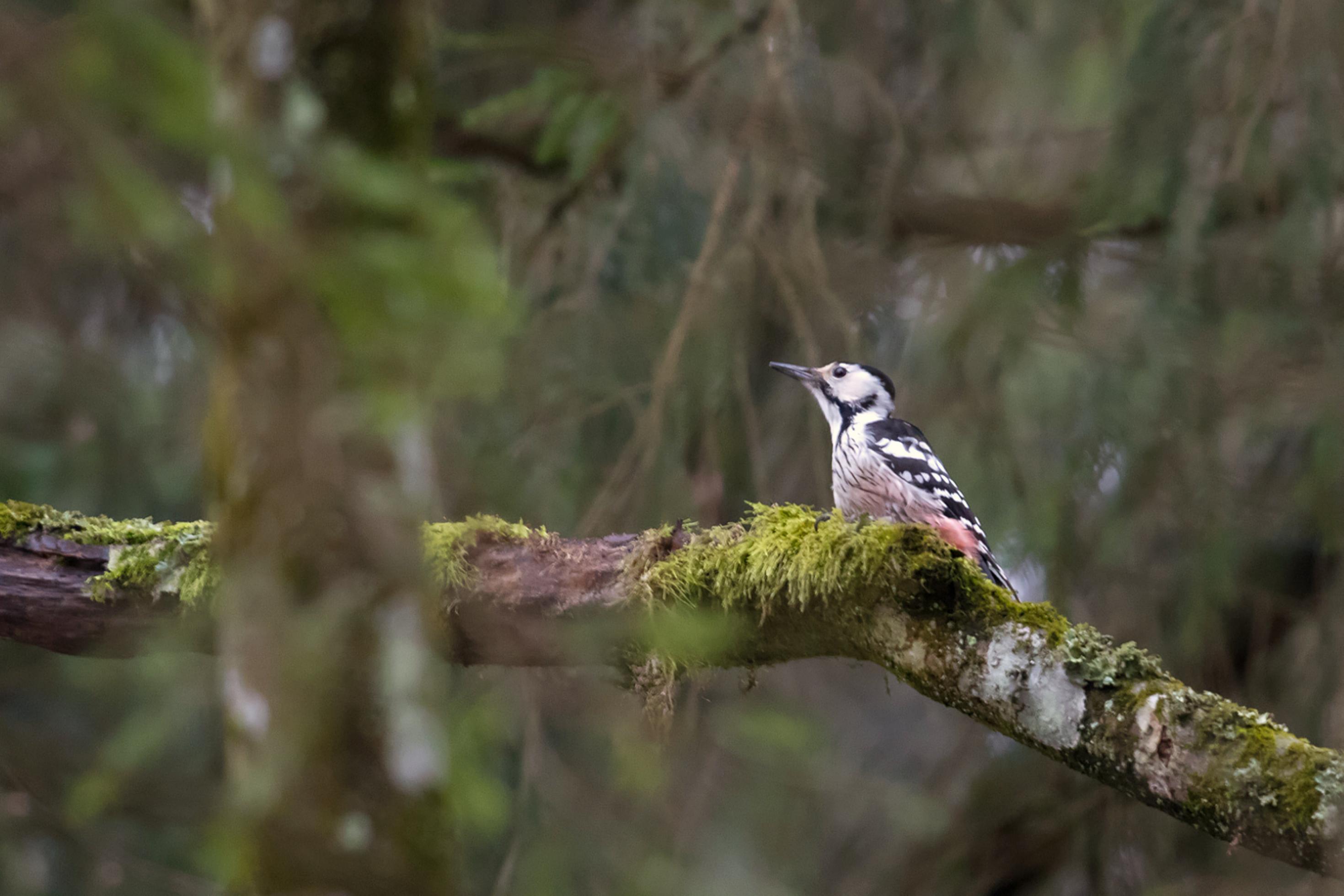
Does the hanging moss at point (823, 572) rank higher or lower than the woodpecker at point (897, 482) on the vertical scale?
lower

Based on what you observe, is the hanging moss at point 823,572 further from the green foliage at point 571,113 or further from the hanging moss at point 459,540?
the green foliage at point 571,113

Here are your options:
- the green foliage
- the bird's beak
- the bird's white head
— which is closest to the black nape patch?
the bird's white head

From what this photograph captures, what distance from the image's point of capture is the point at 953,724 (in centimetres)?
546

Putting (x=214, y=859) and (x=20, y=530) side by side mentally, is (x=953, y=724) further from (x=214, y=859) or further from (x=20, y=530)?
(x=20, y=530)

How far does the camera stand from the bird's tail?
3.37 meters

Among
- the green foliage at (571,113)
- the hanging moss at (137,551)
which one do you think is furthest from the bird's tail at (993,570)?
the hanging moss at (137,551)

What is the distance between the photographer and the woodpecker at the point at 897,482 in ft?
11.8

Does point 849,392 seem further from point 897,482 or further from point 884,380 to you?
point 897,482

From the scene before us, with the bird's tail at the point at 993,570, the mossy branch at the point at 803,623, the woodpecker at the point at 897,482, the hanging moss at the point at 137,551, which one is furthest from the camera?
the woodpecker at the point at 897,482

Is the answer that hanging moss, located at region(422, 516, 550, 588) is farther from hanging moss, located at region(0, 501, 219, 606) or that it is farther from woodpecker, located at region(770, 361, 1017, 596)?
woodpecker, located at region(770, 361, 1017, 596)

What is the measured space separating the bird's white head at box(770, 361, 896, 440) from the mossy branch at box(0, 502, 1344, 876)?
1565mm

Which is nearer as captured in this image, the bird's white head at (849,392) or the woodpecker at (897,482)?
the woodpecker at (897,482)

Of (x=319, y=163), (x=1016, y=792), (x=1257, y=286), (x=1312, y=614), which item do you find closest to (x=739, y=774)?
(x=1016, y=792)

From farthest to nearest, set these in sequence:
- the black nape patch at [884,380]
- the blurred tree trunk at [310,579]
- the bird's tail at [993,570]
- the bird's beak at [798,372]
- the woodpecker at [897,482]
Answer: the black nape patch at [884,380]
the bird's beak at [798,372]
the woodpecker at [897,482]
the bird's tail at [993,570]
the blurred tree trunk at [310,579]
